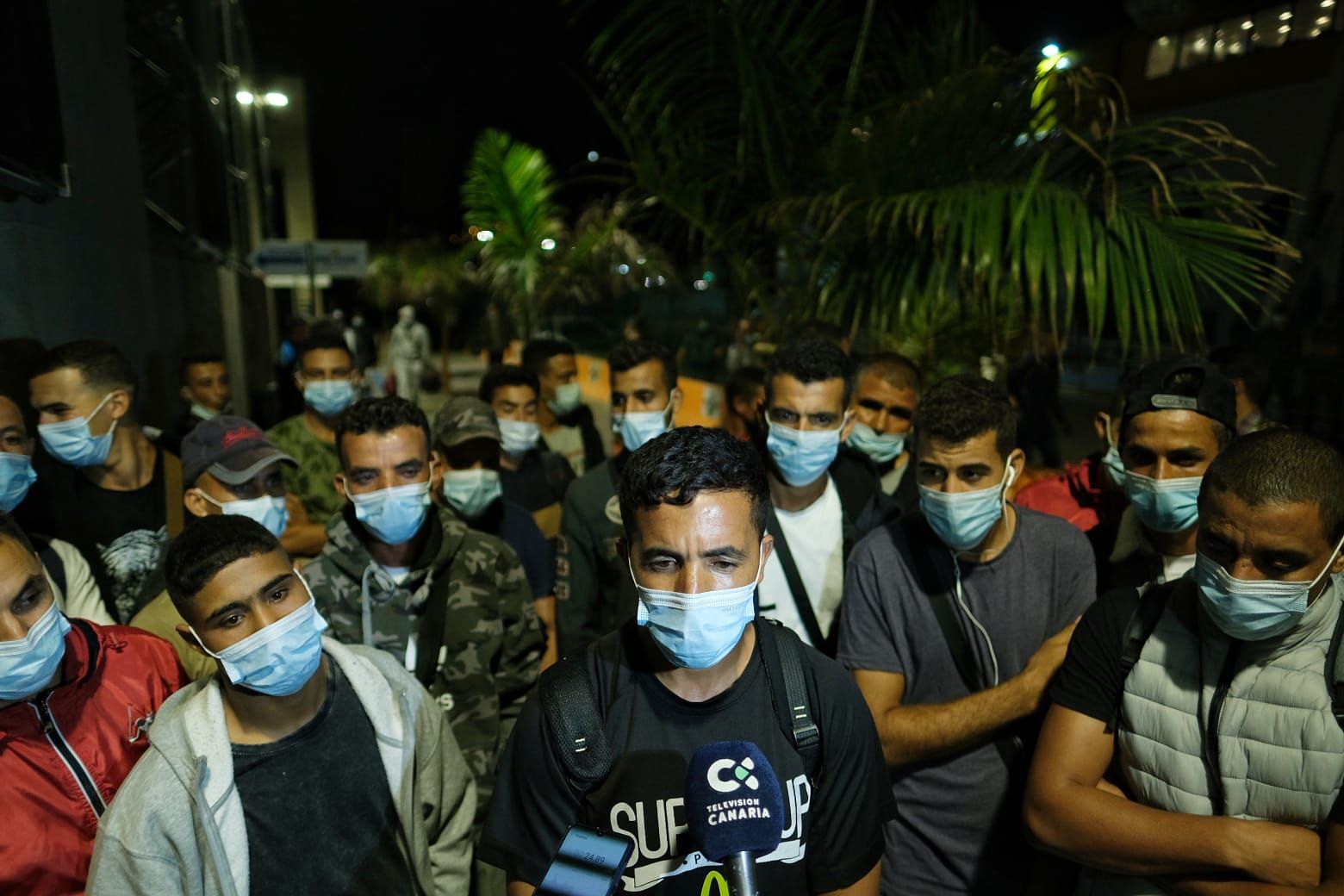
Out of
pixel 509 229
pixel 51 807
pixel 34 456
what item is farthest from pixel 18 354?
pixel 509 229

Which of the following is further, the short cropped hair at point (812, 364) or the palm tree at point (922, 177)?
the palm tree at point (922, 177)

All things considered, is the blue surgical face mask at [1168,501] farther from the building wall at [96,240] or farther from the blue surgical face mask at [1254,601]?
the building wall at [96,240]

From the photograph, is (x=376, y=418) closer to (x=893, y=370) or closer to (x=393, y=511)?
(x=393, y=511)

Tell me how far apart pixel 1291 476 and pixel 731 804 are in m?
1.41

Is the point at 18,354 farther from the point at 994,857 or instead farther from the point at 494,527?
the point at 994,857

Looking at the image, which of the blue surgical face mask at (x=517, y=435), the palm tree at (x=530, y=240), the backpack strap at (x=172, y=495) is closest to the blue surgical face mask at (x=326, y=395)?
the blue surgical face mask at (x=517, y=435)

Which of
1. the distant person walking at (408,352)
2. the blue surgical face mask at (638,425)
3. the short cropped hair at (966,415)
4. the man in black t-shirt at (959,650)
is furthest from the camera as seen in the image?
the distant person walking at (408,352)

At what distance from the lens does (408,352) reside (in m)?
16.3

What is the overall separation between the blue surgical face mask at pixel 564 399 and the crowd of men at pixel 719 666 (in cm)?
264

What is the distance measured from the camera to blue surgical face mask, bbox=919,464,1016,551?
8.09 feet

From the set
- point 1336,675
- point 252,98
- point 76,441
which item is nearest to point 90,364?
point 76,441

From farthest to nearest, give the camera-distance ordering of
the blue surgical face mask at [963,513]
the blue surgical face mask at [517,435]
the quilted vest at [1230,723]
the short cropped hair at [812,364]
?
the blue surgical face mask at [517,435]
the short cropped hair at [812,364]
the blue surgical face mask at [963,513]
the quilted vest at [1230,723]

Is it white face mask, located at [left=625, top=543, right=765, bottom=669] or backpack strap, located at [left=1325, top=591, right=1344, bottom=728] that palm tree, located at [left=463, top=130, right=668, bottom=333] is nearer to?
white face mask, located at [left=625, top=543, right=765, bottom=669]

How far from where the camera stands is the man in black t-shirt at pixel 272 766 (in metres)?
1.90
